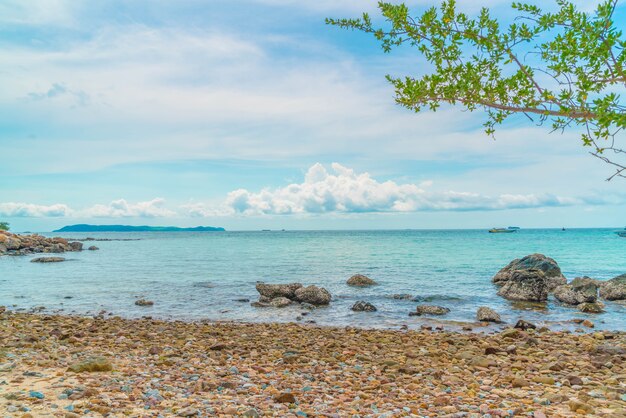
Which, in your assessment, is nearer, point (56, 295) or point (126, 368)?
point (126, 368)

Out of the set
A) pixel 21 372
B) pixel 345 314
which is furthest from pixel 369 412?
pixel 345 314

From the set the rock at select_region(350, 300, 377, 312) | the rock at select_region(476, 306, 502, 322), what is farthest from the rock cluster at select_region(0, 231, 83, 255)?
the rock at select_region(476, 306, 502, 322)

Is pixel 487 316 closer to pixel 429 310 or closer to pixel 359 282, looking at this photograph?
pixel 429 310

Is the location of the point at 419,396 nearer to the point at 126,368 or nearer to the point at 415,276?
the point at 126,368

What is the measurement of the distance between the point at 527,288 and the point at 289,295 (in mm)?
12916

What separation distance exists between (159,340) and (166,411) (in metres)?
6.20

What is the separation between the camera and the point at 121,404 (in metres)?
6.95

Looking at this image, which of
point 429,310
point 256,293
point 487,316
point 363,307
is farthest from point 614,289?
point 256,293

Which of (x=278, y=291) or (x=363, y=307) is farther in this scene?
(x=278, y=291)

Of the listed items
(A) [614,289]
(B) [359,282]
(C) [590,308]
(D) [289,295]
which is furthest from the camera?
(B) [359,282]

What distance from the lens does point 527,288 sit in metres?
23.3

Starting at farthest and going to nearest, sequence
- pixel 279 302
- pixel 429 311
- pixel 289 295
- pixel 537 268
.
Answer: pixel 537 268 → pixel 289 295 → pixel 279 302 → pixel 429 311

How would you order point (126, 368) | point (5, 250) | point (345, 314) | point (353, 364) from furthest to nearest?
point (5, 250) → point (345, 314) → point (353, 364) → point (126, 368)

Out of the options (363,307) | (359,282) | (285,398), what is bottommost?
(359,282)
